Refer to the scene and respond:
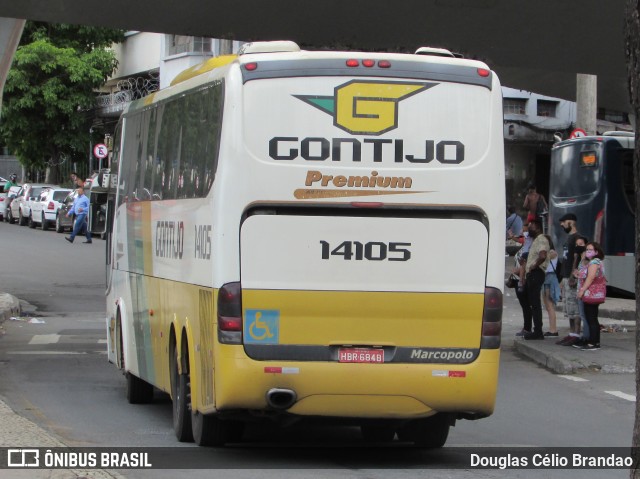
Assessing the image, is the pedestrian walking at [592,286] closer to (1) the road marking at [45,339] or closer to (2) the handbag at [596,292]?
(2) the handbag at [596,292]

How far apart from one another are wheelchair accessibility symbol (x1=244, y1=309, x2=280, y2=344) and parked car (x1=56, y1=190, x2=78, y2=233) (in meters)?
39.1

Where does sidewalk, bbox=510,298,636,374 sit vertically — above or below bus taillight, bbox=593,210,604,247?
below

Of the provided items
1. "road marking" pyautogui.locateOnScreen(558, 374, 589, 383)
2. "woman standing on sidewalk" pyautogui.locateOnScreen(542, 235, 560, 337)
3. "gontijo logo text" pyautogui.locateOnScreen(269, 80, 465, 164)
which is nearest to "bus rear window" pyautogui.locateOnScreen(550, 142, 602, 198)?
"woman standing on sidewalk" pyautogui.locateOnScreen(542, 235, 560, 337)

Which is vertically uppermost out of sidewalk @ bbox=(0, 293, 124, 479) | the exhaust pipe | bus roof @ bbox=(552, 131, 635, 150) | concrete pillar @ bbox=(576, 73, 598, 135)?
concrete pillar @ bbox=(576, 73, 598, 135)

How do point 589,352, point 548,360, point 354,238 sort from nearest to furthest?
1. point 354,238
2. point 548,360
3. point 589,352

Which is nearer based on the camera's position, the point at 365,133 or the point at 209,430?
the point at 365,133

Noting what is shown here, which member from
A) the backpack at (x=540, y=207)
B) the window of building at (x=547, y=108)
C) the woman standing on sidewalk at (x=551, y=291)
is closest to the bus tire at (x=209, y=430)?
the woman standing on sidewalk at (x=551, y=291)

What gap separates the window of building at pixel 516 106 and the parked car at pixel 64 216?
17.4 meters

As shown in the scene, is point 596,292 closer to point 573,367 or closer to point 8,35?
point 573,367

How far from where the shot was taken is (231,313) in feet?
31.5

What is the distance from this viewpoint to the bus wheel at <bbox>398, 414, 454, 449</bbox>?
432 inches

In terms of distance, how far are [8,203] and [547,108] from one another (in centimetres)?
2562

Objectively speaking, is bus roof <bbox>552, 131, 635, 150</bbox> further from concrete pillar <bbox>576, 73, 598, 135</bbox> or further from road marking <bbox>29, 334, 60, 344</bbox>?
road marking <bbox>29, 334, 60, 344</bbox>

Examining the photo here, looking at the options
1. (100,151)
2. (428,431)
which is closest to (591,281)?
(428,431)
